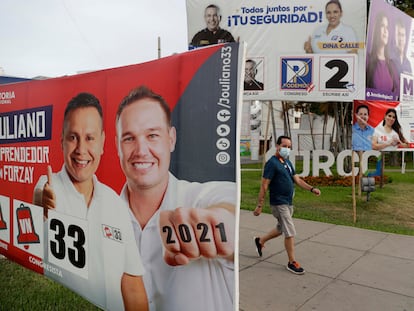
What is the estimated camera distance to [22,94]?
4133 mm

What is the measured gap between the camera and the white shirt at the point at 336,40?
10891 millimetres

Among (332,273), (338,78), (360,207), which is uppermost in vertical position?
(338,78)

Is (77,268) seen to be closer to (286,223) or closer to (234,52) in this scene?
(234,52)

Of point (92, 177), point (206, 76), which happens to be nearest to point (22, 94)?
point (92, 177)

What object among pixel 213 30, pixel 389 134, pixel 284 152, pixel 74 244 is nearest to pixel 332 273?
pixel 284 152

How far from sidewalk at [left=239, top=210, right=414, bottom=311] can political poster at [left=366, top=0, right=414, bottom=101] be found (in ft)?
19.2

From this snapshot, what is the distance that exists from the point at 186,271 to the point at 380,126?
7.90m

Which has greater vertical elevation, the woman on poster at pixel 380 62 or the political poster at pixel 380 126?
the woman on poster at pixel 380 62

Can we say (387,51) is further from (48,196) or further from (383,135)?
(48,196)

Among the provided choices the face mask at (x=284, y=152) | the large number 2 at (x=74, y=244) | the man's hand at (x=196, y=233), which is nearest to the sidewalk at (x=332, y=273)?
the face mask at (x=284, y=152)

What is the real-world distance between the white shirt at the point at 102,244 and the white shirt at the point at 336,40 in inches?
358

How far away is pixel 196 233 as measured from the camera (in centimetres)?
251

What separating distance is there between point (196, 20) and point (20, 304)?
377 inches

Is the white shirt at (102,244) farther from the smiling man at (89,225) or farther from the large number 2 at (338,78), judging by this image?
the large number 2 at (338,78)
